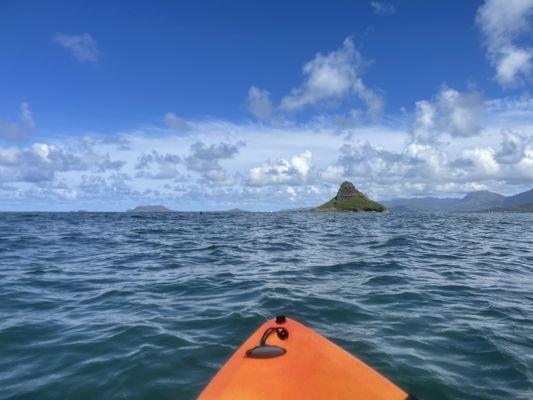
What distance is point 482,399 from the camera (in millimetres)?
6473

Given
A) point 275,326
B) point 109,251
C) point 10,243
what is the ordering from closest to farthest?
point 275,326 < point 109,251 < point 10,243

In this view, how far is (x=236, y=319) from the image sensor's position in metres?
10.6

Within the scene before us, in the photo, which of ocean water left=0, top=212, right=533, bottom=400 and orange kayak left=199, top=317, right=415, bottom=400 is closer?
orange kayak left=199, top=317, right=415, bottom=400

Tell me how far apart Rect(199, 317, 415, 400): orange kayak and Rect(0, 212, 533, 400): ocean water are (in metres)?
1.46

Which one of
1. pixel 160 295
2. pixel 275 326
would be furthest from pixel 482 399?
pixel 160 295

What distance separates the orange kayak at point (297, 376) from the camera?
17.0 ft

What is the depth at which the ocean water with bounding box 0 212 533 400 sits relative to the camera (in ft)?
23.7

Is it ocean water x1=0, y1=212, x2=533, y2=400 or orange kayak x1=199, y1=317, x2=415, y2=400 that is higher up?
orange kayak x1=199, y1=317, x2=415, y2=400

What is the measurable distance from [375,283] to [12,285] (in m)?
12.7

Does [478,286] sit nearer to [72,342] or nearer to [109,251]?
[72,342]

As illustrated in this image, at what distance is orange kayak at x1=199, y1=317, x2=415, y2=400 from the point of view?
5.18 m

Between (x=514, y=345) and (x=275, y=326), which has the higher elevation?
(x=275, y=326)

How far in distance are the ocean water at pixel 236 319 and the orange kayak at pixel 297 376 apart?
146cm

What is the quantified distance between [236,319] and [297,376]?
5150 mm
